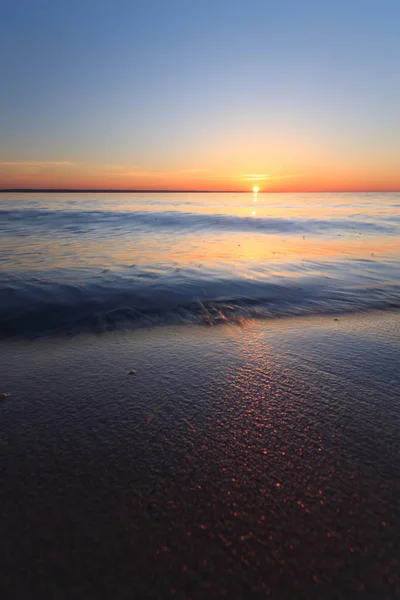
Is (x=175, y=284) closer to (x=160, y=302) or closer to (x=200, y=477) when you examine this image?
(x=160, y=302)

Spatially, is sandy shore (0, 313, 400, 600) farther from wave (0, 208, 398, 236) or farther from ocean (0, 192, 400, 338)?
wave (0, 208, 398, 236)

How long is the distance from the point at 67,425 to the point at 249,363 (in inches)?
85.4

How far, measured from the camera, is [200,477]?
2.32 m

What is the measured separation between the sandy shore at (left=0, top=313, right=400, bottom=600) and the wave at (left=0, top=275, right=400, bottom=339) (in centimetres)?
160

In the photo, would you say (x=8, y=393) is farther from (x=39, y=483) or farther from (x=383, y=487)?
(x=383, y=487)

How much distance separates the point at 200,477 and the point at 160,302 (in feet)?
15.3

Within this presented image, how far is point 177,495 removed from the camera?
217cm

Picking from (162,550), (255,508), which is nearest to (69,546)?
(162,550)

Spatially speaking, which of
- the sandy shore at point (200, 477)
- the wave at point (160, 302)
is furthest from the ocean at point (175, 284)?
the sandy shore at point (200, 477)

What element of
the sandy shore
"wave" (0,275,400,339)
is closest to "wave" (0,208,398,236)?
"wave" (0,275,400,339)

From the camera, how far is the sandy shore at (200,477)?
5.65 feet

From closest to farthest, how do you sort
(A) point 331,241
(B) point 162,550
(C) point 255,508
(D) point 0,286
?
(B) point 162,550
(C) point 255,508
(D) point 0,286
(A) point 331,241

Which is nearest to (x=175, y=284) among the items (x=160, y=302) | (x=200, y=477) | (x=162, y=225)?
(x=160, y=302)

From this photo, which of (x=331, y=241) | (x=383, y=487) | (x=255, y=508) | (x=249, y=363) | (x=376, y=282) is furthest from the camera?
(x=331, y=241)
